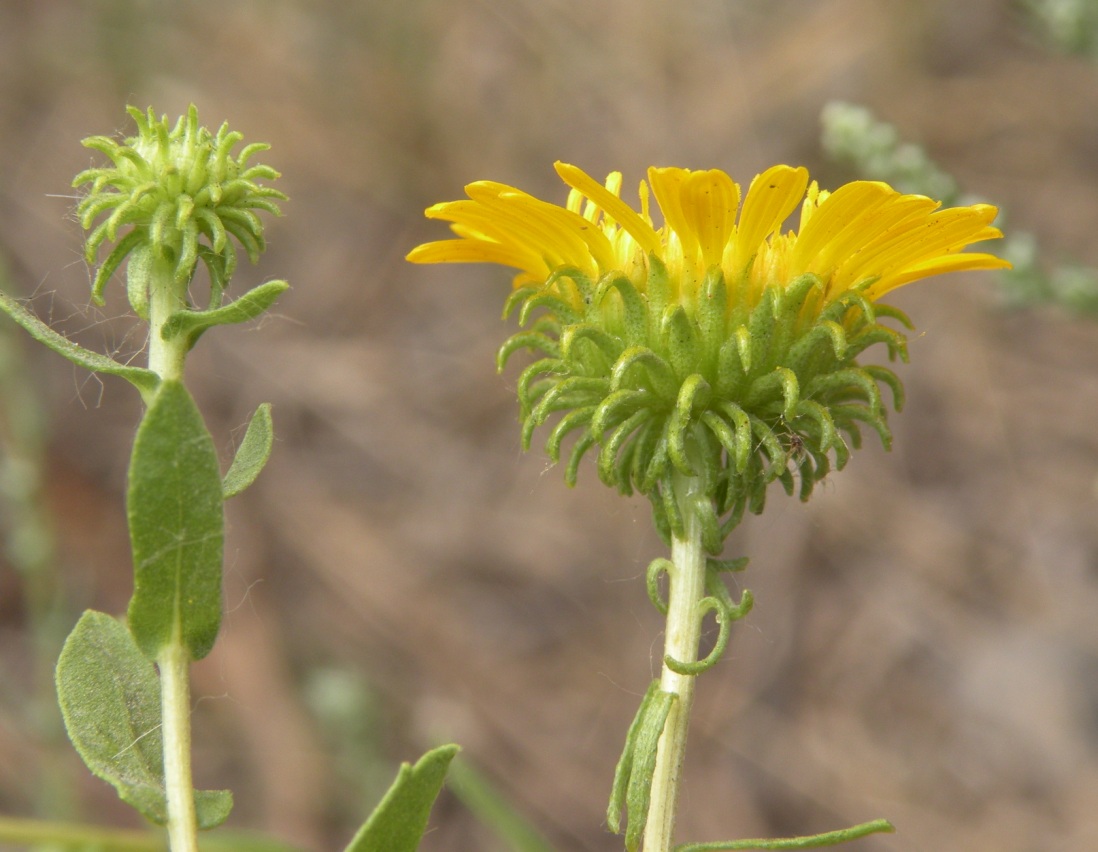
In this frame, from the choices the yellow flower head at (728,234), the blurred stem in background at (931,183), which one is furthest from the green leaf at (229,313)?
the blurred stem in background at (931,183)

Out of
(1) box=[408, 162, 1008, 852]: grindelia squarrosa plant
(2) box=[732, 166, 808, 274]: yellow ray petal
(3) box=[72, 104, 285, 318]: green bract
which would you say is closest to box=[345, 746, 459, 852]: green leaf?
(1) box=[408, 162, 1008, 852]: grindelia squarrosa plant

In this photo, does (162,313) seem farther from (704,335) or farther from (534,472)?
(534,472)

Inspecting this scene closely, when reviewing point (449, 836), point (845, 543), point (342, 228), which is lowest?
point (449, 836)

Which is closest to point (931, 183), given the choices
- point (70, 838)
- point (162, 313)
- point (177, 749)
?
point (162, 313)

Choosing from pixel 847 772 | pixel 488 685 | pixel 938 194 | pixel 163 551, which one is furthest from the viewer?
pixel 488 685

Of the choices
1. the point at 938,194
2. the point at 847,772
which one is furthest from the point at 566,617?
the point at 938,194

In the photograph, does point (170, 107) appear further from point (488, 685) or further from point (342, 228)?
point (488, 685)

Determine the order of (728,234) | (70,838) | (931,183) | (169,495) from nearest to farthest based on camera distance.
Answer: (169,495)
(728,234)
(70,838)
(931,183)
